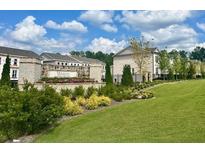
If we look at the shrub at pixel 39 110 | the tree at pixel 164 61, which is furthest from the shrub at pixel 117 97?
the tree at pixel 164 61

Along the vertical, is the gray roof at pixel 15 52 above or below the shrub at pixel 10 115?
above

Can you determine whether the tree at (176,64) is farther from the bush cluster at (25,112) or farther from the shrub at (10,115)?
the shrub at (10,115)

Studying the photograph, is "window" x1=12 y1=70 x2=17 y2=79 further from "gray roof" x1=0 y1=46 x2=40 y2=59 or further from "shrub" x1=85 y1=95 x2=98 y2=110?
"shrub" x1=85 y1=95 x2=98 y2=110

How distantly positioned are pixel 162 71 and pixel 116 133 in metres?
42.6

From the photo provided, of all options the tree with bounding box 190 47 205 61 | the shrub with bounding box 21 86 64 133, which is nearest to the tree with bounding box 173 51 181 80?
the shrub with bounding box 21 86 64 133

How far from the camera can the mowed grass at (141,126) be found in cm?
799

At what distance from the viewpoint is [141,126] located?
364 inches

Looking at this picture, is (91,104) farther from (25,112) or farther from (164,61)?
(164,61)

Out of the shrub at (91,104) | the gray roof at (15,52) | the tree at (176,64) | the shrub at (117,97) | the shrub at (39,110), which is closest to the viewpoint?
the shrub at (39,110)

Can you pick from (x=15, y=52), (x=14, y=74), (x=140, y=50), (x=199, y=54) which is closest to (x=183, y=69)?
(x=140, y=50)

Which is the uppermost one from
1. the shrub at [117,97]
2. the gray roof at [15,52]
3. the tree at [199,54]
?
the tree at [199,54]

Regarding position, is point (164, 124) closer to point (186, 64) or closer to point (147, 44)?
point (147, 44)
